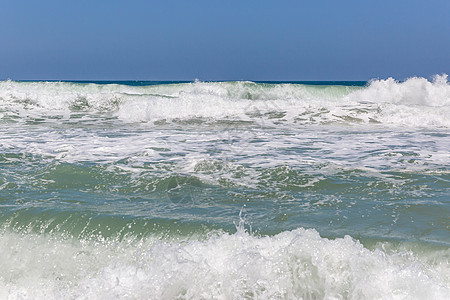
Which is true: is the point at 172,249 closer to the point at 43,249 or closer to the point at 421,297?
the point at 43,249

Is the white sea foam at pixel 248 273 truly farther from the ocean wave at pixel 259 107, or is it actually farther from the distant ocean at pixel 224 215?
the ocean wave at pixel 259 107

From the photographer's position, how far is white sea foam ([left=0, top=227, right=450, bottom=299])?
250 centimetres

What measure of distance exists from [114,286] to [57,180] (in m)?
2.66

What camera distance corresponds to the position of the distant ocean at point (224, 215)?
259 cm

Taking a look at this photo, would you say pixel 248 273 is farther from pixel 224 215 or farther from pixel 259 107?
pixel 259 107

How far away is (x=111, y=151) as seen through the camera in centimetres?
657

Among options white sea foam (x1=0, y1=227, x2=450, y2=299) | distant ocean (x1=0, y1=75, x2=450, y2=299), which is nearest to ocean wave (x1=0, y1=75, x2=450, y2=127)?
distant ocean (x1=0, y1=75, x2=450, y2=299)

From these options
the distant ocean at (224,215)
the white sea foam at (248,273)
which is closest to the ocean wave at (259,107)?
the distant ocean at (224,215)

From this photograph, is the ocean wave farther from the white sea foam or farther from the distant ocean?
the white sea foam

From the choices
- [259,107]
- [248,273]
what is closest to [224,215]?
[248,273]

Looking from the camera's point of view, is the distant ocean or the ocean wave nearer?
the distant ocean

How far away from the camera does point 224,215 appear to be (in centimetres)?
362

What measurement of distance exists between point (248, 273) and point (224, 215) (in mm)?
1046

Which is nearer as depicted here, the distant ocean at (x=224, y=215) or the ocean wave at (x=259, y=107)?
the distant ocean at (x=224, y=215)
